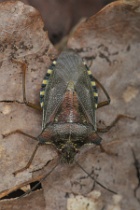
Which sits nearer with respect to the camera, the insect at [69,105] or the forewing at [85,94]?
the insect at [69,105]

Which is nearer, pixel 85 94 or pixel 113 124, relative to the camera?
pixel 113 124

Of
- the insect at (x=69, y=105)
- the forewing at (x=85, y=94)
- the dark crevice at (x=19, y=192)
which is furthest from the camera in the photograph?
the forewing at (x=85, y=94)

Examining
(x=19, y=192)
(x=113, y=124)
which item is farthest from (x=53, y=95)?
(x=19, y=192)

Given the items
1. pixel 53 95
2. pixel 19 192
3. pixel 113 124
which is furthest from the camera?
pixel 53 95

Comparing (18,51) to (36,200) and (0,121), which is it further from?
(36,200)

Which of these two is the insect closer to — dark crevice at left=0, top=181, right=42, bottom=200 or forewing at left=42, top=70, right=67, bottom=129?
forewing at left=42, top=70, right=67, bottom=129

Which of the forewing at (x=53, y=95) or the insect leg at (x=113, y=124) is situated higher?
the forewing at (x=53, y=95)

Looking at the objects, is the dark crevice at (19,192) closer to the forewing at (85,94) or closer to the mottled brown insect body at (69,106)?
the mottled brown insect body at (69,106)

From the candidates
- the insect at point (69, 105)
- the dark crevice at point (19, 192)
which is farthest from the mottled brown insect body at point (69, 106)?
the dark crevice at point (19, 192)

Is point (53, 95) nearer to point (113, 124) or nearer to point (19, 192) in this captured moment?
point (113, 124)

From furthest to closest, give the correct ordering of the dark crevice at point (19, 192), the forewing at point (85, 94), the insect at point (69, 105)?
the forewing at point (85, 94) → the insect at point (69, 105) → the dark crevice at point (19, 192)
